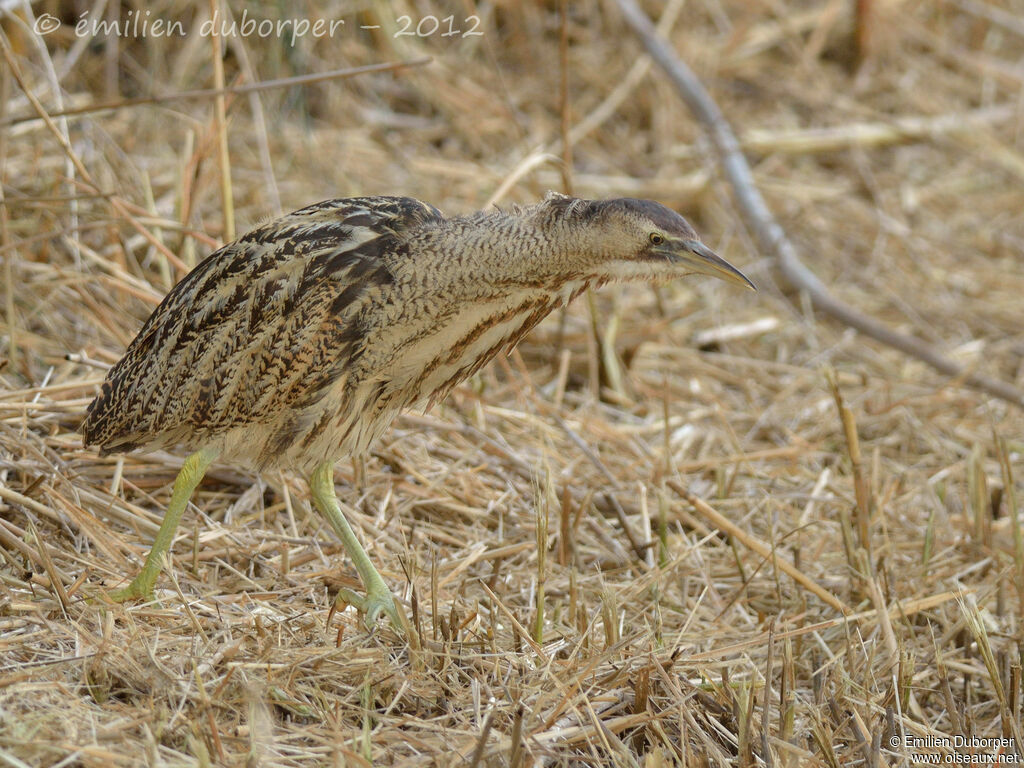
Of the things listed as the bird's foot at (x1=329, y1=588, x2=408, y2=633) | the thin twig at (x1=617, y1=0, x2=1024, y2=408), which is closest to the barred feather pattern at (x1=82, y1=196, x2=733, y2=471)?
the bird's foot at (x1=329, y1=588, x2=408, y2=633)

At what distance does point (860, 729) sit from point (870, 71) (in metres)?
4.87

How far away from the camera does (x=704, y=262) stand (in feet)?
7.42

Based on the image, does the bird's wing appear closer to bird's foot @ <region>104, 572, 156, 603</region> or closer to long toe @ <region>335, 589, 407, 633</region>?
bird's foot @ <region>104, 572, 156, 603</region>

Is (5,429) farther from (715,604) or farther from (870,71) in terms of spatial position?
(870,71)

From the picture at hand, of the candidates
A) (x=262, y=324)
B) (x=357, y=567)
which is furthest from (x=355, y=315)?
(x=357, y=567)

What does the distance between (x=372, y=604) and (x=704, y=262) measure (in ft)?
3.22

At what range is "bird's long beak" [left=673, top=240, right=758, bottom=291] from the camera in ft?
7.39

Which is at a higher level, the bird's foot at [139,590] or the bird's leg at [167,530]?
the bird's leg at [167,530]

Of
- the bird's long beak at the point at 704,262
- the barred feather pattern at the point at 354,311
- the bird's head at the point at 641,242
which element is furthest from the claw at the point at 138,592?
the bird's long beak at the point at 704,262

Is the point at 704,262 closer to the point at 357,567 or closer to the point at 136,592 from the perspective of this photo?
the point at 357,567

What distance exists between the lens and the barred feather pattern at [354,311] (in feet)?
7.66

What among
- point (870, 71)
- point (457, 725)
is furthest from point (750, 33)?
point (457, 725)

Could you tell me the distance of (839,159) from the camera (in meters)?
5.83

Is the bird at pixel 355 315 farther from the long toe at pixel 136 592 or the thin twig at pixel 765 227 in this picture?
the thin twig at pixel 765 227
